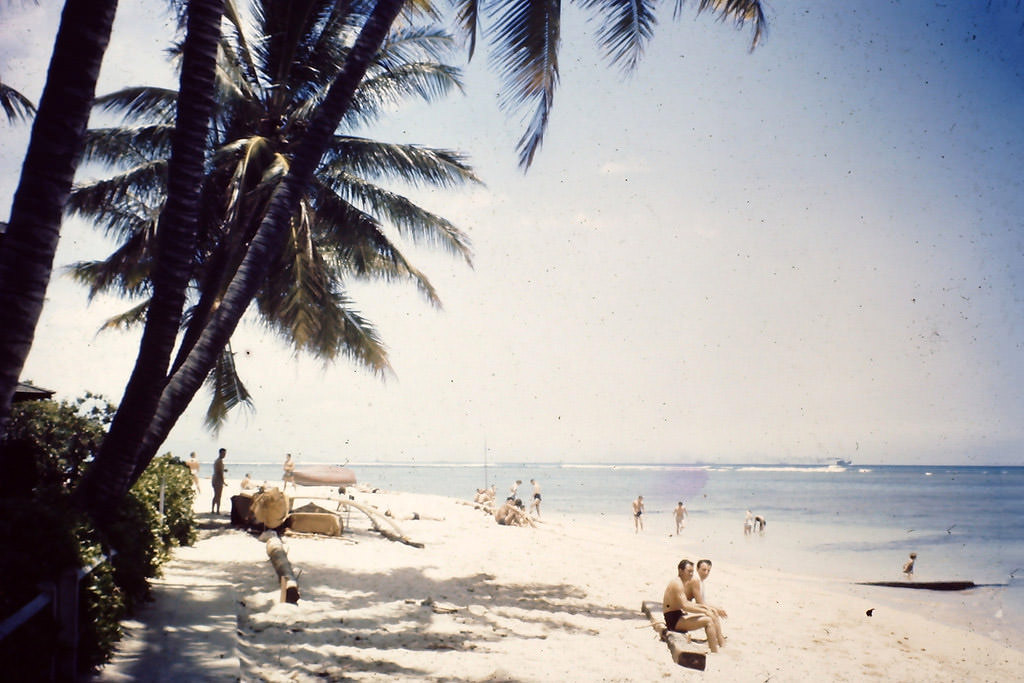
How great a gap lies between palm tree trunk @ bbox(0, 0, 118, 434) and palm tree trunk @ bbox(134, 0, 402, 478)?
2.16 metres

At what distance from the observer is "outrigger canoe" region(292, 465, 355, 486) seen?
22.4 meters

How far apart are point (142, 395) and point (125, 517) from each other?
1410mm

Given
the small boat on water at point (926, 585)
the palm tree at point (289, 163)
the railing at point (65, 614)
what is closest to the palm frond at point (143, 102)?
the palm tree at point (289, 163)

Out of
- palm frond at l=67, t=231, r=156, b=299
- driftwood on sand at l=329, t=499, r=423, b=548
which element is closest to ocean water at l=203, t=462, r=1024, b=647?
driftwood on sand at l=329, t=499, r=423, b=548

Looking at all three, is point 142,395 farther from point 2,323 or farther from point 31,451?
point 31,451

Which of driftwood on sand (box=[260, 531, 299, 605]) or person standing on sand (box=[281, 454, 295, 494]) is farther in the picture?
person standing on sand (box=[281, 454, 295, 494])

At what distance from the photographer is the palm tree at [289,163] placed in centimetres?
1105

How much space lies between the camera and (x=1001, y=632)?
12648 millimetres

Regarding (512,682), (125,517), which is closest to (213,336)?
(125,517)

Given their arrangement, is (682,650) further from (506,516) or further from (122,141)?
(506,516)

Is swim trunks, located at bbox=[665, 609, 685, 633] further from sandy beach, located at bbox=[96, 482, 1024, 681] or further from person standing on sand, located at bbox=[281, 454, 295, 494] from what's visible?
person standing on sand, located at bbox=[281, 454, 295, 494]

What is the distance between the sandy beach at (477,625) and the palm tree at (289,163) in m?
4.37

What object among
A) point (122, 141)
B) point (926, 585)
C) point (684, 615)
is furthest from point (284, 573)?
point (926, 585)

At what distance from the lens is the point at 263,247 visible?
6.22 metres
